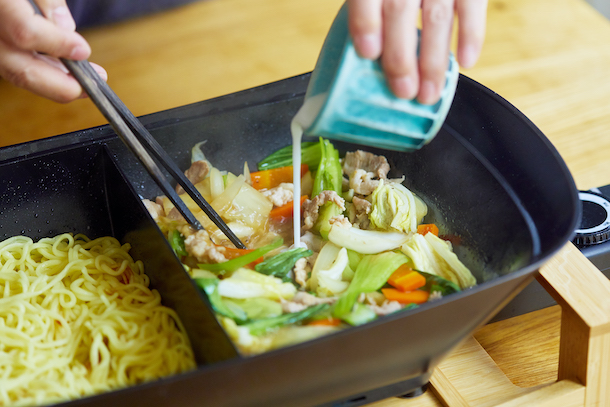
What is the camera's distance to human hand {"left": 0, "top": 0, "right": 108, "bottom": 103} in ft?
4.15

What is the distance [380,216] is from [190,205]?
0.65m

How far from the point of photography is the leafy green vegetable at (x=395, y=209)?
171 cm

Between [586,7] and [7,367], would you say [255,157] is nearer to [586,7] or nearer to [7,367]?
[7,367]

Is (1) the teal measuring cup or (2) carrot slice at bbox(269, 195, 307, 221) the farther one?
(2) carrot slice at bbox(269, 195, 307, 221)

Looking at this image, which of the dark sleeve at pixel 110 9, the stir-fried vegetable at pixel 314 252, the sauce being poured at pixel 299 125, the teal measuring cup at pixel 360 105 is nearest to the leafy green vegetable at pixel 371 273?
the stir-fried vegetable at pixel 314 252

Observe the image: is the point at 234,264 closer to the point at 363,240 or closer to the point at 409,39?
the point at 363,240

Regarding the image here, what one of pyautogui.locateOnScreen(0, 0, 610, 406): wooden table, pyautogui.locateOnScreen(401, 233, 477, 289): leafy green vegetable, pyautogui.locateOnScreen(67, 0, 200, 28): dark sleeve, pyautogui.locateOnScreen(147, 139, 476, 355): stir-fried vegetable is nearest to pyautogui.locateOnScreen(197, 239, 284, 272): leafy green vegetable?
pyautogui.locateOnScreen(147, 139, 476, 355): stir-fried vegetable

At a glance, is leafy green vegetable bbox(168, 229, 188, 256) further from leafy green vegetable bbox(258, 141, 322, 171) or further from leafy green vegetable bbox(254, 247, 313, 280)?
leafy green vegetable bbox(258, 141, 322, 171)

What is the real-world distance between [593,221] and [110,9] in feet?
8.12

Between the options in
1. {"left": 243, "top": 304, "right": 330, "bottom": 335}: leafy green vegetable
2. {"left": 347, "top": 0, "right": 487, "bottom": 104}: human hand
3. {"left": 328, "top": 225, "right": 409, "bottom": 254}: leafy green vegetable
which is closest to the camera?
{"left": 347, "top": 0, "right": 487, "bottom": 104}: human hand

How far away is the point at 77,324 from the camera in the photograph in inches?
60.6

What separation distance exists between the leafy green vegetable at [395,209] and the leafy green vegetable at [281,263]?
28 cm

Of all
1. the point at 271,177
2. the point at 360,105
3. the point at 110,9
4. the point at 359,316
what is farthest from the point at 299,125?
the point at 110,9

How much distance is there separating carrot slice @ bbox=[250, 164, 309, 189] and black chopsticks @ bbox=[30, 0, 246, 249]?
363 mm
